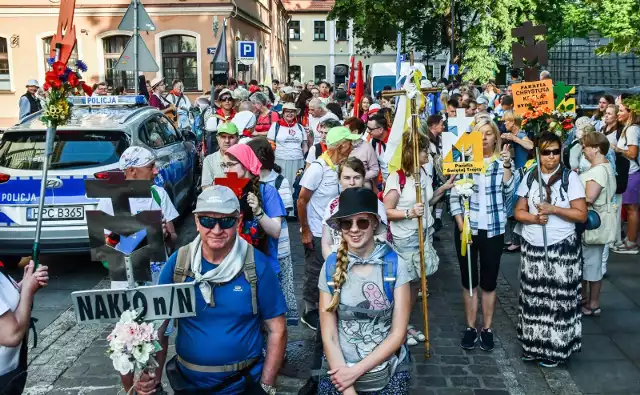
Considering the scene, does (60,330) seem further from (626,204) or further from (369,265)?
(626,204)

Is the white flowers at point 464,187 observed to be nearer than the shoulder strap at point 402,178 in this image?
Yes

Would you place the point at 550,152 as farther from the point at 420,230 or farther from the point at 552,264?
the point at 420,230

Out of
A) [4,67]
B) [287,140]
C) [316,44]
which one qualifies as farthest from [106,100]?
[316,44]

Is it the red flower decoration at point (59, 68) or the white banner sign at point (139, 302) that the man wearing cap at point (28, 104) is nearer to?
the red flower decoration at point (59, 68)

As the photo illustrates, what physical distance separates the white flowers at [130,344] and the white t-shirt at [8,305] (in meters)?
0.64

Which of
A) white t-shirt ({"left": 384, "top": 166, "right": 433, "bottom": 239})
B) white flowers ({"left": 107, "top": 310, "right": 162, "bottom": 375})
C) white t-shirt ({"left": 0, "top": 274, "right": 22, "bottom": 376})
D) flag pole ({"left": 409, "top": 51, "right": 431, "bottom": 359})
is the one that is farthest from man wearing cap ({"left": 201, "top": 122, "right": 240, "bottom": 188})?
white flowers ({"left": 107, "top": 310, "right": 162, "bottom": 375})

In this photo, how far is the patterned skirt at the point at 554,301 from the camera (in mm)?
5465

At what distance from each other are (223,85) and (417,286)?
12.0m

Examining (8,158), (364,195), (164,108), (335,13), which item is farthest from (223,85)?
(335,13)

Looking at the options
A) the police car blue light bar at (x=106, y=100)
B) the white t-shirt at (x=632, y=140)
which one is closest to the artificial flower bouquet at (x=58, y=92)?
the police car blue light bar at (x=106, y=100)

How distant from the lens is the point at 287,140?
35.2 feet

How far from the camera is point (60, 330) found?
6.50 meters

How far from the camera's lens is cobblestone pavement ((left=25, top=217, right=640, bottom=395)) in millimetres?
5242

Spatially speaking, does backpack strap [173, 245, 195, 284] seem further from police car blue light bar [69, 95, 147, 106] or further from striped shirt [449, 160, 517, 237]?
police car blue light bar [69, 95, 147, 106]
